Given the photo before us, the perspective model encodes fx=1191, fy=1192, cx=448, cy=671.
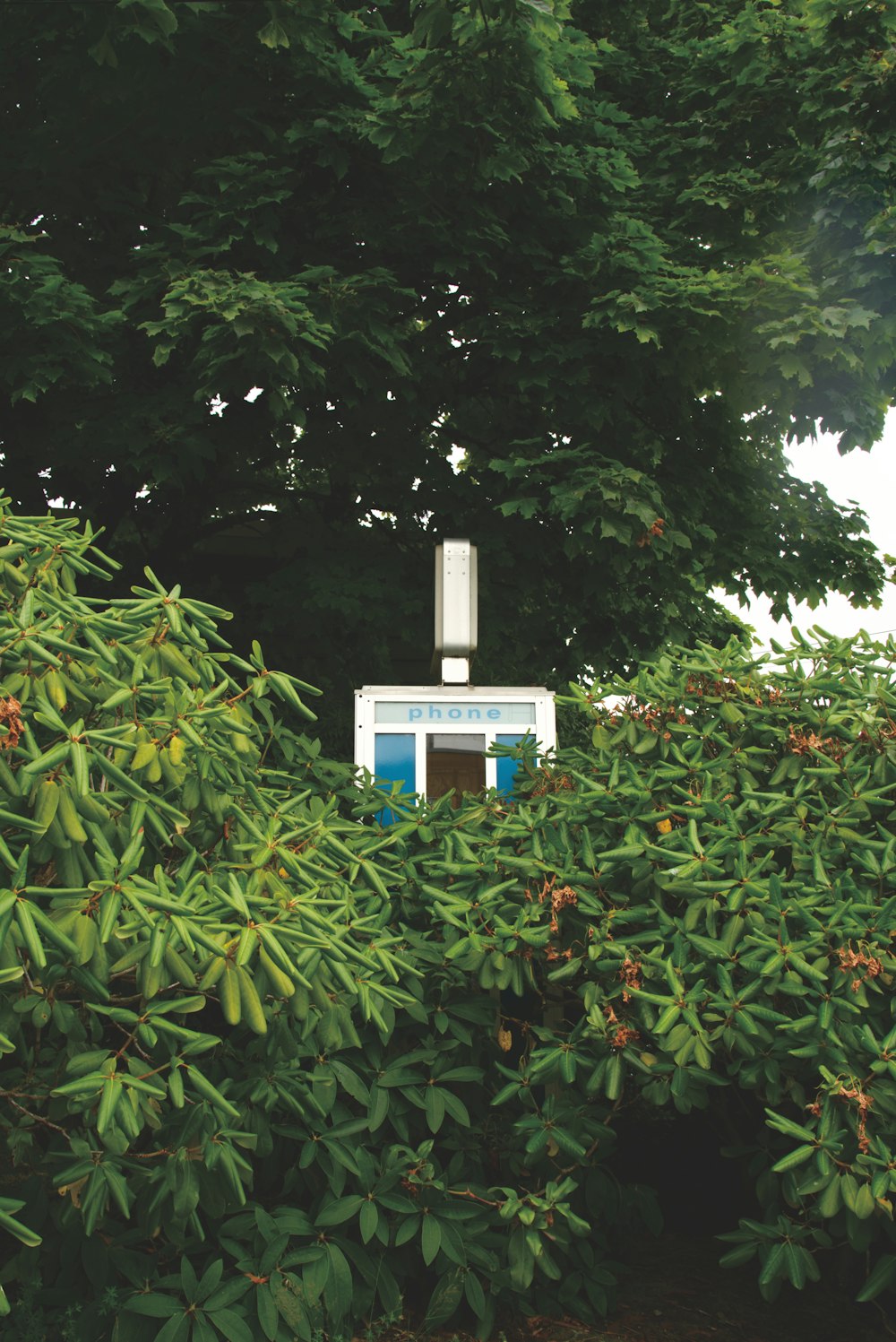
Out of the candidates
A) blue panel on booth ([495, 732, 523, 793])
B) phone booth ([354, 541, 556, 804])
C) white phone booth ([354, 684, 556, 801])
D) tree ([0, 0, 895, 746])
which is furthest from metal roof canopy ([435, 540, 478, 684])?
tree ([0, 0, 895, 746])

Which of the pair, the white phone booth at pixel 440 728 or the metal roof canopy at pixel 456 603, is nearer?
the white phone booth at pixel 440 728

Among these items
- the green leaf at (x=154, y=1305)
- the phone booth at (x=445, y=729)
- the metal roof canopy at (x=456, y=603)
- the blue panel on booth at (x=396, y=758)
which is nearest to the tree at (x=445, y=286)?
the metal roof canopy at (x=456, y=603)

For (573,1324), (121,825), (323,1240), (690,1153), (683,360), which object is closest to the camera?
(121,825)

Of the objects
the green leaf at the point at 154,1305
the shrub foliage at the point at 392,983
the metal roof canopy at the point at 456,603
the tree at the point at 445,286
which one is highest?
the tree at the point at 445,286

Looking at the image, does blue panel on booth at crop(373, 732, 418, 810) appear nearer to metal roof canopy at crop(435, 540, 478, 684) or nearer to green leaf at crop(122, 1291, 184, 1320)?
metal roof canopy at crop(435, 540, 478, 684)

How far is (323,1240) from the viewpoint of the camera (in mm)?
3727

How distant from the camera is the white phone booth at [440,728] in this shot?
6137 millimetres

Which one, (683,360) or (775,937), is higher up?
(683,360)

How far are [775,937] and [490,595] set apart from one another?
6.09m

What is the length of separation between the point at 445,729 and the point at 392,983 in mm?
2369

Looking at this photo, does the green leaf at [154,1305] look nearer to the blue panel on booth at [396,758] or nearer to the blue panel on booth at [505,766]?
the blue panel on booth at [396,758]

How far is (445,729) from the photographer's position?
619 centimetres

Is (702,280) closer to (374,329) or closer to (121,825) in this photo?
(374,329)

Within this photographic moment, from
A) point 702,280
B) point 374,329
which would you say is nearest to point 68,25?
point 374,329
